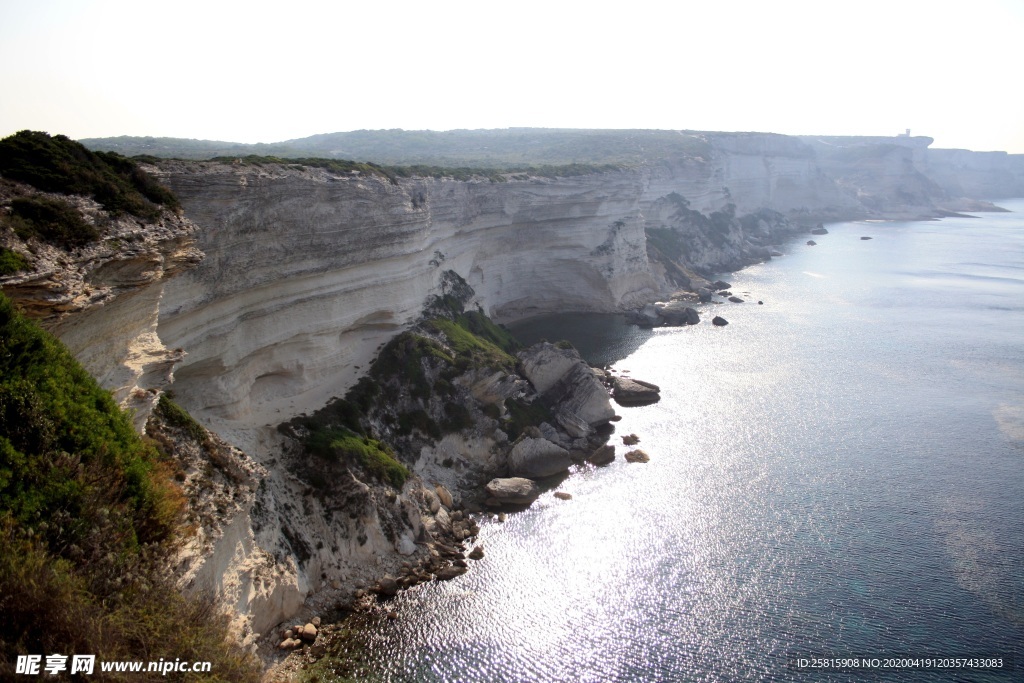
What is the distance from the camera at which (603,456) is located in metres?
30.8

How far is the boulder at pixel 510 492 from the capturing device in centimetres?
2690

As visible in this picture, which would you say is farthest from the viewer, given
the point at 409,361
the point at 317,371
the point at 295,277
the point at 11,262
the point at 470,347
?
the point at 470,347

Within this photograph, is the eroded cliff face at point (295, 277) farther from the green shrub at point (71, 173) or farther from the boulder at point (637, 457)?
the boulder at point (637, 457)

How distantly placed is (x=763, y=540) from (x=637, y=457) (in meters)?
7.79

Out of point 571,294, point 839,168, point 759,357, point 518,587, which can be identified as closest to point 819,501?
point 518,587

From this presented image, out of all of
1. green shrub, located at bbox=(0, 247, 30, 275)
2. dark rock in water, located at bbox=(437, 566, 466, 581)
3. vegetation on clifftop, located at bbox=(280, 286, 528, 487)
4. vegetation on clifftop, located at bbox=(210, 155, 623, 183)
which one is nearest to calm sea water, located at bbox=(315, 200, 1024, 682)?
dark rock in water, located at bbox=(437, 566, 466, 581)

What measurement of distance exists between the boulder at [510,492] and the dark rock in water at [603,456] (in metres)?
4.02

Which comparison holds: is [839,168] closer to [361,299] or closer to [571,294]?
[571,294]

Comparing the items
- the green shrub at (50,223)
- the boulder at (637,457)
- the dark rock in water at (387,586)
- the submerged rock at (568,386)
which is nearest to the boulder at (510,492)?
the boulder at (637,457)

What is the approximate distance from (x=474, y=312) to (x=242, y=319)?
18.3 meters

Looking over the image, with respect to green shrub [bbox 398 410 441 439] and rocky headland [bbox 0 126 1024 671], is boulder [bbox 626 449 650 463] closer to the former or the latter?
rocky headland [bbox 0 126 1024 671]

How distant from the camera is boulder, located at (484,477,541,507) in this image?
26.9m

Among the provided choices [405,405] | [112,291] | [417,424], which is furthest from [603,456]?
[112,291]

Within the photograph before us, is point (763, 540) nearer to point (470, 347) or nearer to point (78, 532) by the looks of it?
point (470, 347)
